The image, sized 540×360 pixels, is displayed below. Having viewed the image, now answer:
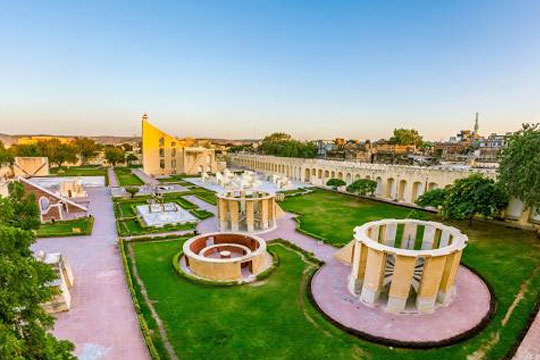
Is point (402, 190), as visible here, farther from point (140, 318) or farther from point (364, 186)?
point (140, 318)

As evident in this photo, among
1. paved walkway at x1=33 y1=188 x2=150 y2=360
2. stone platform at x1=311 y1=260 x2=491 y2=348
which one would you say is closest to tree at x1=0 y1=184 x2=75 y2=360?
paved walkway at x1=33 y1=188 x2=150 y2=360

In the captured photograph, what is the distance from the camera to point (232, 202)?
87.7 feet

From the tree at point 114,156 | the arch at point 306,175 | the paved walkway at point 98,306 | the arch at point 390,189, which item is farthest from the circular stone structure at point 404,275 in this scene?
the tree at point 114,156

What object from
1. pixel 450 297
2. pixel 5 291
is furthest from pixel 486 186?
pixel 5 291

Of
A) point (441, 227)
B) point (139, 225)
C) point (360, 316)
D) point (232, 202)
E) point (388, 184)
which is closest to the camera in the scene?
point (360, 316)

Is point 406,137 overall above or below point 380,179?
above

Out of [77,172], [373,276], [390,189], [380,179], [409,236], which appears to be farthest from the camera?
[77,172]

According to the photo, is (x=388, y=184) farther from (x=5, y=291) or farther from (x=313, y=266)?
(x=5, y=291)

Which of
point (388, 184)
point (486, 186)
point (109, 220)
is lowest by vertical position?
point (109, 220)

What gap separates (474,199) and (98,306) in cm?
2898

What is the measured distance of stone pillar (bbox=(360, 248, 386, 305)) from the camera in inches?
597

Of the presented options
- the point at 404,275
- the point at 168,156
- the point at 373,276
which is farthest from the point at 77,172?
the point at 404,275

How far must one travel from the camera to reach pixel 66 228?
92.5ft

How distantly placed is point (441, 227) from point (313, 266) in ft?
28.3
